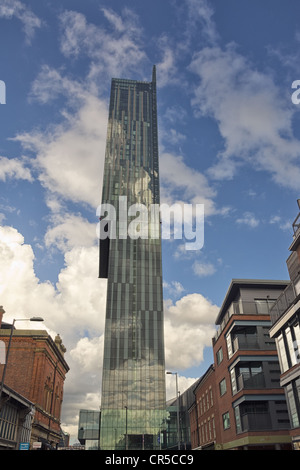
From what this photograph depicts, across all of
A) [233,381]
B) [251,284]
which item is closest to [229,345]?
[233,381]

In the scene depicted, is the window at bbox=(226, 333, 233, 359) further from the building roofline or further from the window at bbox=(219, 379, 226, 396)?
the building roofline

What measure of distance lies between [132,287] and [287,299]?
258ft

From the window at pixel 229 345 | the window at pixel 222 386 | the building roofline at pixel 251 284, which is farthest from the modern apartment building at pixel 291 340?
the window at pixel 222 386

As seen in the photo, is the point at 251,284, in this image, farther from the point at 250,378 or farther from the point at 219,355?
the point at 250,378

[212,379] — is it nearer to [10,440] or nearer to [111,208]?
[10,440]

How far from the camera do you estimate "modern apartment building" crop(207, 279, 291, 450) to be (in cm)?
3519

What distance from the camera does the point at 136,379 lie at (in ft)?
304

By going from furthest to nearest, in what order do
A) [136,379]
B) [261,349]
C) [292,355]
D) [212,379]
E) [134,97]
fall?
[134,97], [136,379], [212,379], [261,349], [292,355]

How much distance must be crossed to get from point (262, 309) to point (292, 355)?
16476 mm

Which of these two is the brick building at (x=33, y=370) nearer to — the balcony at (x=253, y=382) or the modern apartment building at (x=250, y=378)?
the modern apartment building at (x=250, y=378)

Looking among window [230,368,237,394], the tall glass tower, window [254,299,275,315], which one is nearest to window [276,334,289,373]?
window [254,299,275,315]

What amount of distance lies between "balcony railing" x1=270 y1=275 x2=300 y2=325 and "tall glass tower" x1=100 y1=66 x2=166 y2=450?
166 feet

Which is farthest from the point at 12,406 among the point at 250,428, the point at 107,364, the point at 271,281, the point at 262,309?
the point at 107,364

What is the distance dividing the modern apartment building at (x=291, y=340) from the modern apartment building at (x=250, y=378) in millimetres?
9283
